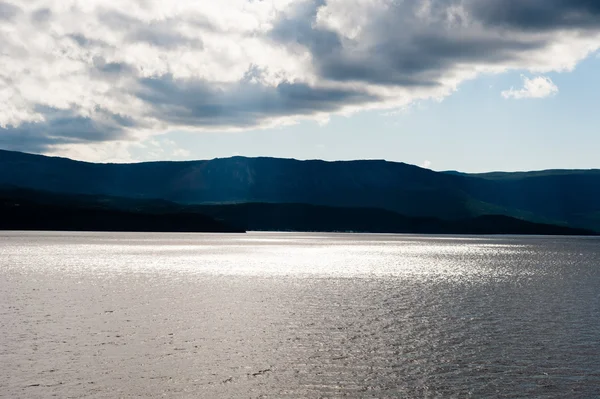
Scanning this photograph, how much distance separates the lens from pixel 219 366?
35.2 metres

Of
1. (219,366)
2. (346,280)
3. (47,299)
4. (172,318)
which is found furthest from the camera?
(346,280)

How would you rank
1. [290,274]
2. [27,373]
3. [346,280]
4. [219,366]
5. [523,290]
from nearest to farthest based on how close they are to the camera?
[27,373] < [219,366] < [523,290] < [346,280] < [290,274]

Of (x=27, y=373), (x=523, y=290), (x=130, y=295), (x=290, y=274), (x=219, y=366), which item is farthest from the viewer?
(x=290, y=274)

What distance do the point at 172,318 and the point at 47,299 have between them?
20452mm

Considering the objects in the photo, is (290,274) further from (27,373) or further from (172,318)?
(27,373)

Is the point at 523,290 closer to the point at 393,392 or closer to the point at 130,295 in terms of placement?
the point at 130,295

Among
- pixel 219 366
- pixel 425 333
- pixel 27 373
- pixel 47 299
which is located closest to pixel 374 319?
pixel 425 333

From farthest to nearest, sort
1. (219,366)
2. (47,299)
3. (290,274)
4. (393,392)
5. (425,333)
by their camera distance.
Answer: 1. (290,274)
2. (47,299)
3. (425,333)
4. (219,366)
5. (393,392)

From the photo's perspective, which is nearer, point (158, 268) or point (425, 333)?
point (425, 333)

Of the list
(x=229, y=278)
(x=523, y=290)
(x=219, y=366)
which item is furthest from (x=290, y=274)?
(x=219, y=366)

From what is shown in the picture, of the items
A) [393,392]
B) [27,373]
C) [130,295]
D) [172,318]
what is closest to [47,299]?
[130,295]

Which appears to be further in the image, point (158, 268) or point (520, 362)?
point (158, 268)

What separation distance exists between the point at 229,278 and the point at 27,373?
66.1m

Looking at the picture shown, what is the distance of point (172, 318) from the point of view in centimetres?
5284
